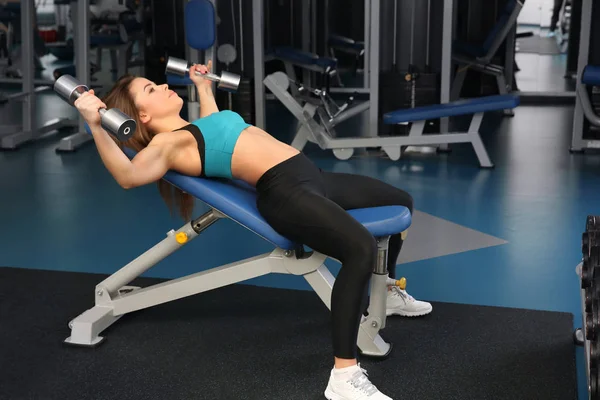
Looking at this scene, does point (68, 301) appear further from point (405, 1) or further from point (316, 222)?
point (405, 1)

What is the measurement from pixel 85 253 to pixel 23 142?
2.32m

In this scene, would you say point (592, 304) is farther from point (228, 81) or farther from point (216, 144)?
point (228, 81)

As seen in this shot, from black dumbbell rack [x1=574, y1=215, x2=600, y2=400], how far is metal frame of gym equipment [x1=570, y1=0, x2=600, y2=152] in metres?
2.72

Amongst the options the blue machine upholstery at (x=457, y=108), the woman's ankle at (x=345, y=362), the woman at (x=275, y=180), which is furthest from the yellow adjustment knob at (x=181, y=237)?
the blue machine upholstery at (x=457, y=108)

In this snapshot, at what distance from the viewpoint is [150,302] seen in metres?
2.33

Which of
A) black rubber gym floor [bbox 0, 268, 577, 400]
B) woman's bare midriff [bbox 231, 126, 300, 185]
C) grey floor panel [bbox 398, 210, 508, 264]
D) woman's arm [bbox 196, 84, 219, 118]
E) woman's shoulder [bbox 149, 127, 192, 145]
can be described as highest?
woman's arm [bbox 196, 84, 219, 118]

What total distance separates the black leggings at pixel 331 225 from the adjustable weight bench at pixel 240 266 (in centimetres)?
7

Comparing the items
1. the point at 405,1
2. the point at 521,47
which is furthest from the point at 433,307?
the point at 521,47

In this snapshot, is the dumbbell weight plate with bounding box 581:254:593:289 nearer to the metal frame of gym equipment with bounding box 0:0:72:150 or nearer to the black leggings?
the black leggings

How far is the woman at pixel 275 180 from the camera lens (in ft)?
6.27

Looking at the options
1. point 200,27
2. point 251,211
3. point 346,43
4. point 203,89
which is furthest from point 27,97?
point 251,211

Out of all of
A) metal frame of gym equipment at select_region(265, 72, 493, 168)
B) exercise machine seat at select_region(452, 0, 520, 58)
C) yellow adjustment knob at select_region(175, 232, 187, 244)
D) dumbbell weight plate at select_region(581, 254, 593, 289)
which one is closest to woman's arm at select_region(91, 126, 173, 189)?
yellow adjustment knob at select_region(175, 232, 187, 244)

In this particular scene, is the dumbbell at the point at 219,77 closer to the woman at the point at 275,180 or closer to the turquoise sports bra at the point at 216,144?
the woman at the point at 275,180

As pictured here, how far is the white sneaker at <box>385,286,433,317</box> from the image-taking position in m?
2.44
